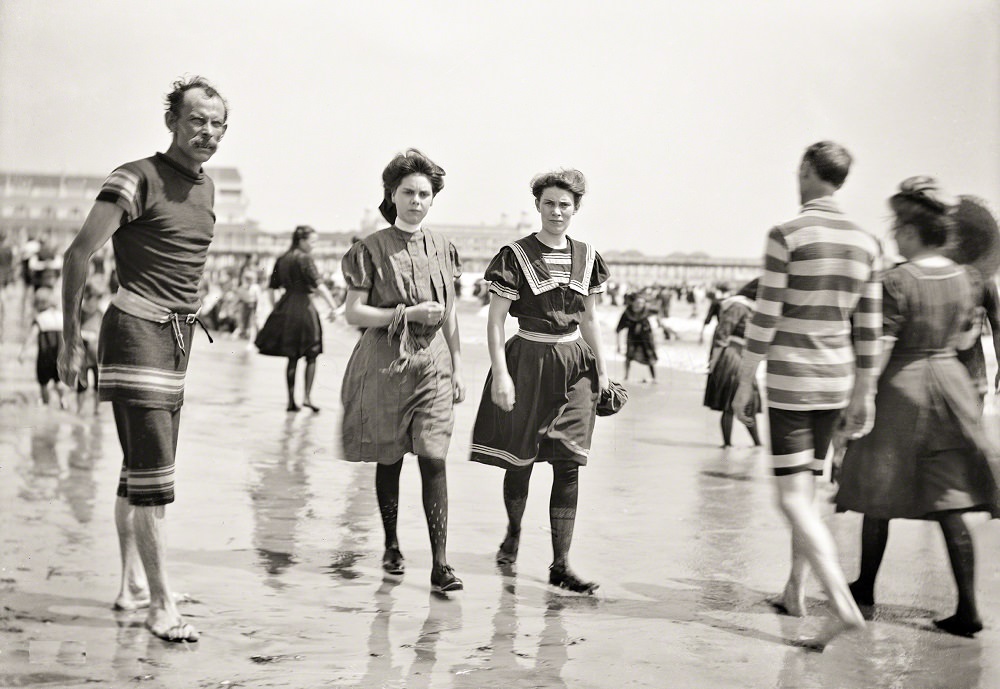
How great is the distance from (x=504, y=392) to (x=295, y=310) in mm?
5921

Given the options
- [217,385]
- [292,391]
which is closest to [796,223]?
[292,391]

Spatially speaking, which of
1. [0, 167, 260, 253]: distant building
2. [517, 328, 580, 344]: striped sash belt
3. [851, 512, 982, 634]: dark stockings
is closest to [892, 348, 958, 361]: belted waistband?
[851, 512, 982, 634]: dark stockings

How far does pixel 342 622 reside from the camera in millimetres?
4344

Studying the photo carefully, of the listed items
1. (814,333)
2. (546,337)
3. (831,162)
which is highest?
(831,162)

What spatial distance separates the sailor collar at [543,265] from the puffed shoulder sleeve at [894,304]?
123cm

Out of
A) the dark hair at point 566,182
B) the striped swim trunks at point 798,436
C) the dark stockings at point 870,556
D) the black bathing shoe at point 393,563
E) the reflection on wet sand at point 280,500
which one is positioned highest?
the dark hair at point 566,182

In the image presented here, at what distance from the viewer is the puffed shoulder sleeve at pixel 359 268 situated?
502 centimetres

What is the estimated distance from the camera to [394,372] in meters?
4.96

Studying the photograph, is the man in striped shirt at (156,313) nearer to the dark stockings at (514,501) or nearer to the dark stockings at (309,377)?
the dark stockings at (514,501)

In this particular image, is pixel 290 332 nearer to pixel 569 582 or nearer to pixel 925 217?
pixel 569 582

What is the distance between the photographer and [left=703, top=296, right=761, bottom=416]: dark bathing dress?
30.3ft

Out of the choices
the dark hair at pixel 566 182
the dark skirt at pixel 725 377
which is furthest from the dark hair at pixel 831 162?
the dark skirt at pixel 725 377

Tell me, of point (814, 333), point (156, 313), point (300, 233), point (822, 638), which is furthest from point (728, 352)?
point (156, 313)

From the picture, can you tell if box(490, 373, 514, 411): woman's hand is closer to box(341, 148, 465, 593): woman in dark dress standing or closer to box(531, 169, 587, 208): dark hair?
box(341, 148, 465, 593): woman in dark dress standing
